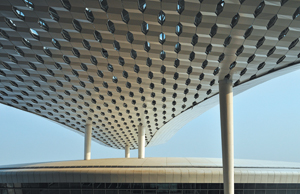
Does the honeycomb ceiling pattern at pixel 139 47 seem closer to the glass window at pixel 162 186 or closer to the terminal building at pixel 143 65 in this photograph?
the terminal building at pixel 143 65

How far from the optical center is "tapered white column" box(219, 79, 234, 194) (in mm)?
19922

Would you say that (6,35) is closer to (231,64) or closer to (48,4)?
(48,4)

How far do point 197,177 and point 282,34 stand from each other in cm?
1674

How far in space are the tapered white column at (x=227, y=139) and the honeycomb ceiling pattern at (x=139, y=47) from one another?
2.53 meters

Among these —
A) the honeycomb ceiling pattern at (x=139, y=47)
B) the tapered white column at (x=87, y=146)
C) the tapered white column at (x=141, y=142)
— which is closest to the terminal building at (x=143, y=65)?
the honeycomb ceiling pattern at (x=139, y=47)

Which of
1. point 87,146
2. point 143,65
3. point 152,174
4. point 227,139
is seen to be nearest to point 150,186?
point 152,174

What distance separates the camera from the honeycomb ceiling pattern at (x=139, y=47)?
1397cm

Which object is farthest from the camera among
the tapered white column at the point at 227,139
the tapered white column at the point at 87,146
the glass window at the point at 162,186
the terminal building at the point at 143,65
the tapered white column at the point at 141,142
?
the tapered white column at the point at 141,142

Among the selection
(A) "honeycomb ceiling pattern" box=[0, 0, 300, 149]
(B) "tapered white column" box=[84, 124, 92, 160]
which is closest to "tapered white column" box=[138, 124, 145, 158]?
(B) "tapered white column" box=[84, 124, 92, 160]

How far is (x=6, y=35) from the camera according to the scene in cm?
1702

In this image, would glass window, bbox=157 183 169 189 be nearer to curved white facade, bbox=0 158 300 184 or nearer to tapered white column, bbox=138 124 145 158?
curved white facade, bbox=0 158 300 184

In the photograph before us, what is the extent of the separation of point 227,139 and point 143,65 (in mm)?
10534

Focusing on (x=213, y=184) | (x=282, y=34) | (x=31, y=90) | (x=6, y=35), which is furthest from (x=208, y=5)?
(x=31, y=90)

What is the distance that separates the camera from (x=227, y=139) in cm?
2041
